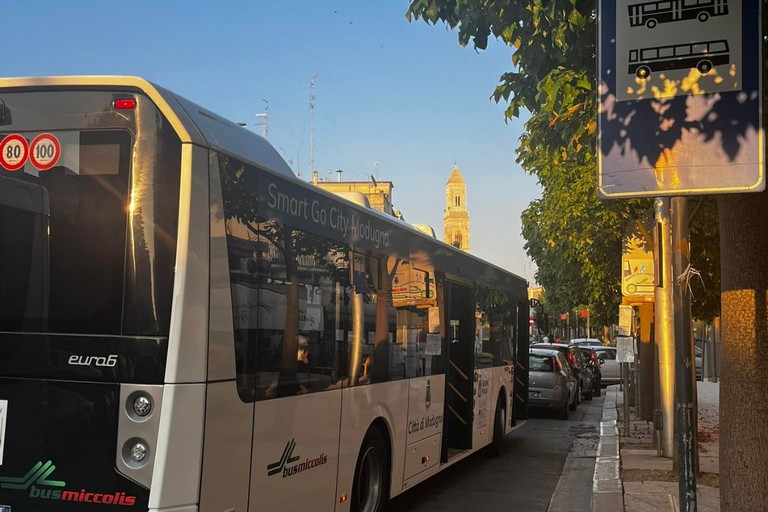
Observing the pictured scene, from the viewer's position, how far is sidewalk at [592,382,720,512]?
841cm

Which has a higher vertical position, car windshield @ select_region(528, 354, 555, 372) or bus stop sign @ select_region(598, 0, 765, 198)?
bus stop sign @ select_region(598, 0, 765, 198)

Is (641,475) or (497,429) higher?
(497,429)

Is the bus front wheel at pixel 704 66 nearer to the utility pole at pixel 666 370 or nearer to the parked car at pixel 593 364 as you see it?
the utility pole at pixel 666 370

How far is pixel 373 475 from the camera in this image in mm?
7266

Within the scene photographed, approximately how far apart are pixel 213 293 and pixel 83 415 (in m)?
0.94

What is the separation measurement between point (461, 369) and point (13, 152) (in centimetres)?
681

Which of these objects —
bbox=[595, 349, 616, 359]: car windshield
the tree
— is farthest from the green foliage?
bbox=[595, 349, 616, 359]: car windshield

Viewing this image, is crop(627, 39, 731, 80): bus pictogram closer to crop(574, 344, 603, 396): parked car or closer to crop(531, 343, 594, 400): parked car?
crop(531, 343, 594, 400): parked car

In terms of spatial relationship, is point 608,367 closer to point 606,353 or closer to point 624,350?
point 606,353

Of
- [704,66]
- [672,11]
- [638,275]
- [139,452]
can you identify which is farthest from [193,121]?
[638,275]

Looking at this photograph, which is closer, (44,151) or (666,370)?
(44,151)

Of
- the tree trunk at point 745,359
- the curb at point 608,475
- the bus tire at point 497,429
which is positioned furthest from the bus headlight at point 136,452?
the bus tire at point 497,429

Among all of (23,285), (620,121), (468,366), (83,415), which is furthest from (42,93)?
(468,366)

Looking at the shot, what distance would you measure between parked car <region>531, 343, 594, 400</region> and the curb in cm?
510
